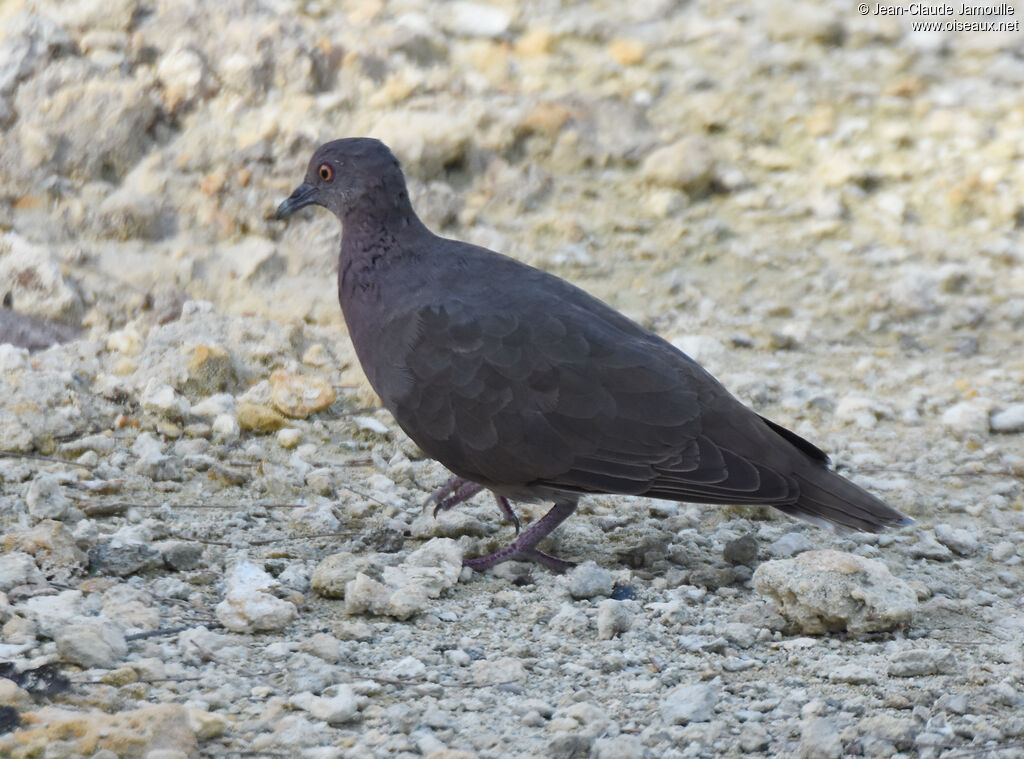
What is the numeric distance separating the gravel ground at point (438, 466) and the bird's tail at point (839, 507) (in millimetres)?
183

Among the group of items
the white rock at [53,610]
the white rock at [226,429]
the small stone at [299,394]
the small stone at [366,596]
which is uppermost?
the small stone at [299,394]

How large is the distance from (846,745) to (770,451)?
142cm

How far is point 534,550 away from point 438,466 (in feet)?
2.69

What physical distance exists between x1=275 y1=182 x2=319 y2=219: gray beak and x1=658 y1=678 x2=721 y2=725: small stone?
95.9 inches

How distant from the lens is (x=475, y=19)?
8000mm

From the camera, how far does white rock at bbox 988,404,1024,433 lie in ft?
17.5

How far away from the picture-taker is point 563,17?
27.1ft

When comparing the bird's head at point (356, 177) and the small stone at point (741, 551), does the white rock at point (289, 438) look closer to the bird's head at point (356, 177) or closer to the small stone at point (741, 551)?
the bird's head at point (356, 177)

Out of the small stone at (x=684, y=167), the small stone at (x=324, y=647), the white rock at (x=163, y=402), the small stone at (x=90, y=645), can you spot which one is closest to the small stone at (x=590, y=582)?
the small stone at (x=324, y=647)

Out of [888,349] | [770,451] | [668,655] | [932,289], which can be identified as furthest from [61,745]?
[932,289]

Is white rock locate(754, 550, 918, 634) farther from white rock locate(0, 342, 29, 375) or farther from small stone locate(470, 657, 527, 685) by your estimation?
white rock locate(0, 342, 29, 375)

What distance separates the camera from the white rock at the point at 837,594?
3646 mm

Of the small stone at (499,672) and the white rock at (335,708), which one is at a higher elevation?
the white rock at (335,708)

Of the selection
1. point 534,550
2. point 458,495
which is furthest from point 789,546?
point 458,495
